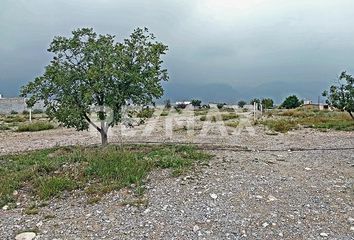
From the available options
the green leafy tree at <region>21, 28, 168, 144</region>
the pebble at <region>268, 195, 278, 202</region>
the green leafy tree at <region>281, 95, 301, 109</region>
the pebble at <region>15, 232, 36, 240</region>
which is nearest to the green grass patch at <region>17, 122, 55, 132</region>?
the green leafy tree at <region>21, 28, 168, 144</region>

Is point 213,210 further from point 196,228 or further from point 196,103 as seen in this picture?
point 196,103

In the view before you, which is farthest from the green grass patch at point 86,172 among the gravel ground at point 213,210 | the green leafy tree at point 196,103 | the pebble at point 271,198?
the green leafy tree at point 196,103

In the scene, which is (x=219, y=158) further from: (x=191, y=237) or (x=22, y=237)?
(x=22, y=237)

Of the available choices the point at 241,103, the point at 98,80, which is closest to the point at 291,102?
the point at 241,103

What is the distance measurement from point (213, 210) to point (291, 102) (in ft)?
169

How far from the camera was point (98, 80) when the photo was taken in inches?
348

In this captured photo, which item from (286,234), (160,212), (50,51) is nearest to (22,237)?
(160,212)

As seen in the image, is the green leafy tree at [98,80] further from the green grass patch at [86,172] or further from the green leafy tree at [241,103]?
the green leafy tree at [241,103]

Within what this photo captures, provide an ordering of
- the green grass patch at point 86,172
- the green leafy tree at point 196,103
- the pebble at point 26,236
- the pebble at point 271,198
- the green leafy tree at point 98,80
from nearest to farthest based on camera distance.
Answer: the pebble at point 26,236
the pebble at point 271,198
the green grass patch at point 86,172
the green leafy tree at point 98,80
the green leafy tree at point 196,103

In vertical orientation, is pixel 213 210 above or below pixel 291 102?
below

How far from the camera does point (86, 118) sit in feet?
30.9

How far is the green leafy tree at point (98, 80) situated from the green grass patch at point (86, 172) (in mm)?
1762

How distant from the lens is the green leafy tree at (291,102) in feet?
175

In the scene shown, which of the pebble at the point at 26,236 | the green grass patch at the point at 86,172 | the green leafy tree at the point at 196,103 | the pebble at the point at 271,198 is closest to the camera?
the pebble at the point at 26,236
